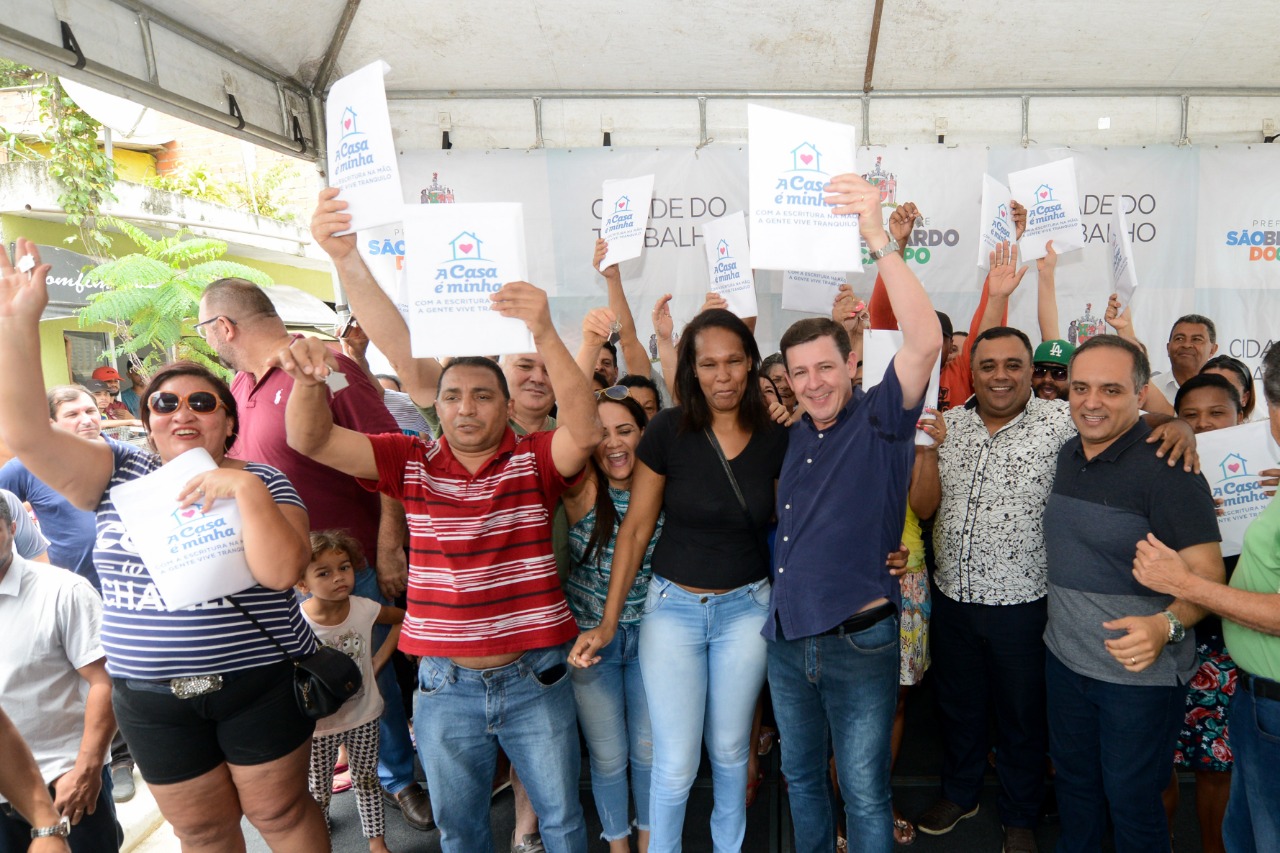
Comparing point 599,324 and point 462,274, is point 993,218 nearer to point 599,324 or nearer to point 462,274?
point 599,324

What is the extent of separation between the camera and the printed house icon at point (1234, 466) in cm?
234

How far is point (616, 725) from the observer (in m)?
2.50

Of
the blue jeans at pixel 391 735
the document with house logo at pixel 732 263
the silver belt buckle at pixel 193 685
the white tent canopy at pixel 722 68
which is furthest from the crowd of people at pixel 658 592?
the white tent canopy at pixel 722 68

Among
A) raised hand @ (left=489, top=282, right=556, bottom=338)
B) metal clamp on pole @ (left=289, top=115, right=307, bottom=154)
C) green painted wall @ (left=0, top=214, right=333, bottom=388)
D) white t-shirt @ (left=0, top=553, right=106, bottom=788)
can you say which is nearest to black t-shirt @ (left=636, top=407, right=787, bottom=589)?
raised hand @ (left=489, top=282, right=556, bottom=338)

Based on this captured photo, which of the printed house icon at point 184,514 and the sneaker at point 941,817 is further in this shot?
the sneaker at point 941,817

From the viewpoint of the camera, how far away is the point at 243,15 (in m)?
3.68

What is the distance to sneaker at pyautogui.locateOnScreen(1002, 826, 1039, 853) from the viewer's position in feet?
8.82

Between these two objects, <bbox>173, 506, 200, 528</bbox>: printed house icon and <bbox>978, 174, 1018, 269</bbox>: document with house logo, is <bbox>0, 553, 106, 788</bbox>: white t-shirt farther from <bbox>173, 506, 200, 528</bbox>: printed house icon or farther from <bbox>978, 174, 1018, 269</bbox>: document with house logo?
<bbox>978, 174, 1018, 269</bbox>: document with house logo

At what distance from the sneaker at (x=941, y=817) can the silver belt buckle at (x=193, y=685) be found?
2496 millimetres

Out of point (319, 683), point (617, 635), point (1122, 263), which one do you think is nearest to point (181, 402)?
point (319, 683)

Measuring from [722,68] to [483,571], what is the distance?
11.9ft

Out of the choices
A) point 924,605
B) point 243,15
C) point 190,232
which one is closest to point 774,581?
point 924,605

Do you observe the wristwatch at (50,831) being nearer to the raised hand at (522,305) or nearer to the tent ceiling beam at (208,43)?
the raised hand at (522,305)

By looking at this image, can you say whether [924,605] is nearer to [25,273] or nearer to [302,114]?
[25,273]
